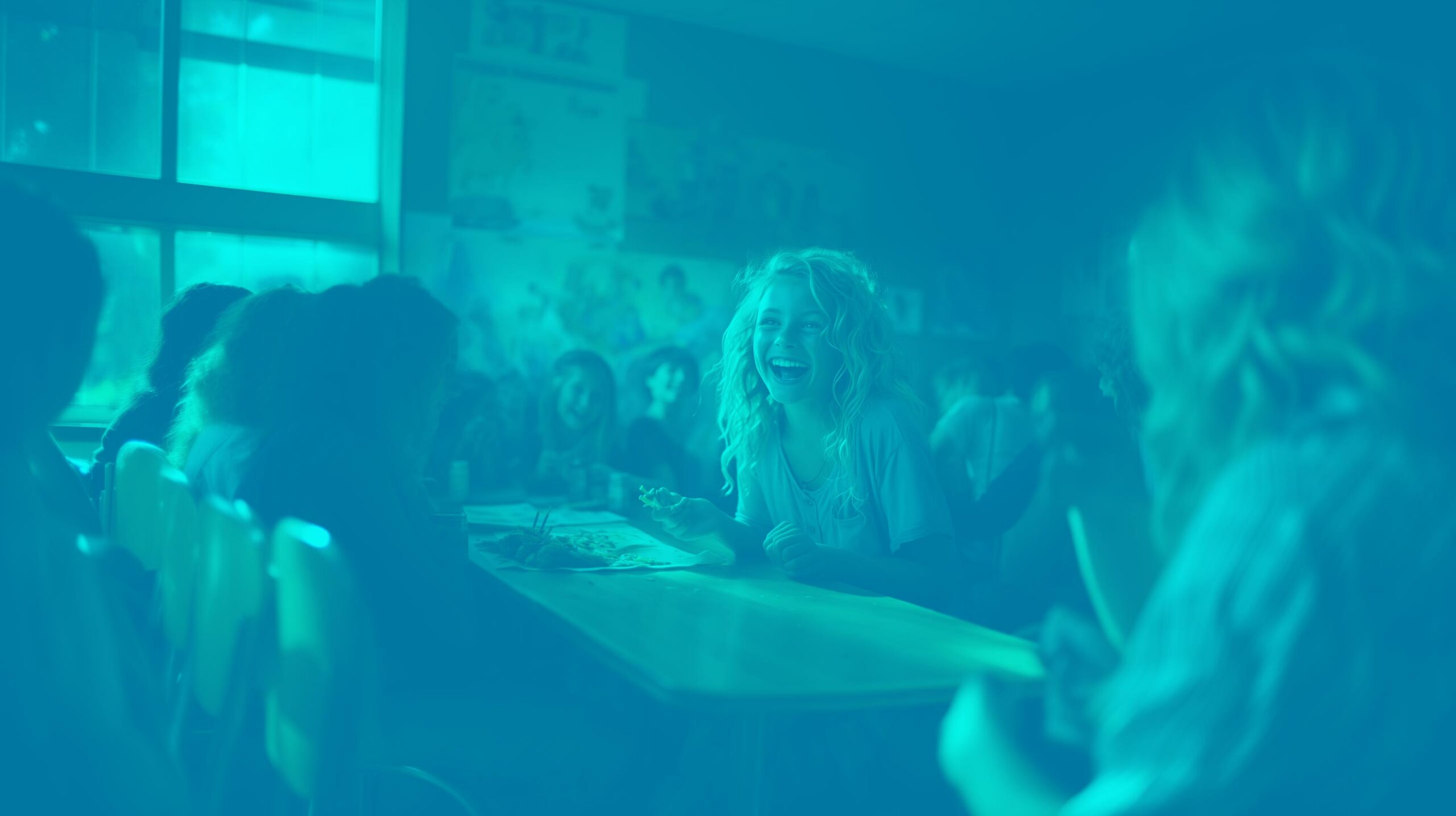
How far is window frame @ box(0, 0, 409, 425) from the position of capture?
396cm

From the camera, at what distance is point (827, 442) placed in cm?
223

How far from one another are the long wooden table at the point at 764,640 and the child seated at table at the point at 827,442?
11 centimetres

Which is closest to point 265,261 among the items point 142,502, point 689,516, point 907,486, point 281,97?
point 281,97

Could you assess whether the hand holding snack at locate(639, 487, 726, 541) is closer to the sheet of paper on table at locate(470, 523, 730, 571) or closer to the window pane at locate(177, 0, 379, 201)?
the sheet of paper on table at locate(470, 523, 730, 571)

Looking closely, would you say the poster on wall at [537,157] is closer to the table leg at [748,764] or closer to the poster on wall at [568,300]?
the poster on wall at [568,300]

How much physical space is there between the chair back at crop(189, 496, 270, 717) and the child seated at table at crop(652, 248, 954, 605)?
844mm

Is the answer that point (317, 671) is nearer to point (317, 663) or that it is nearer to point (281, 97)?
point (317, 663)

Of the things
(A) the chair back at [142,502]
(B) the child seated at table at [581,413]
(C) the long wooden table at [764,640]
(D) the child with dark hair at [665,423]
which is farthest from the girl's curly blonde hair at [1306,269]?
(B) the child seated at table at [581,413]

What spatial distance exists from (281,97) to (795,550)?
362 centimetres

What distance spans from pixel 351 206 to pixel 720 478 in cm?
228

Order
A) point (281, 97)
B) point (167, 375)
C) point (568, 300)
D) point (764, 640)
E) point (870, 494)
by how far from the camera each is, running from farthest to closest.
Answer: point (568, 300)
point (281, 97)
point (167, 375)
point (870, 494)
point (764, 640)

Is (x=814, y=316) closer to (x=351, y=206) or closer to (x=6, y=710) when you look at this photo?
(x=6, y=710)

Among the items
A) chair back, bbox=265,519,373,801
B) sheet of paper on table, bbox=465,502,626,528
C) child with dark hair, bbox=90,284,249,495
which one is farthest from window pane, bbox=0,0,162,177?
chair back, bbox=265,519,373,801

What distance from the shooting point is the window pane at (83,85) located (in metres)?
3.79
